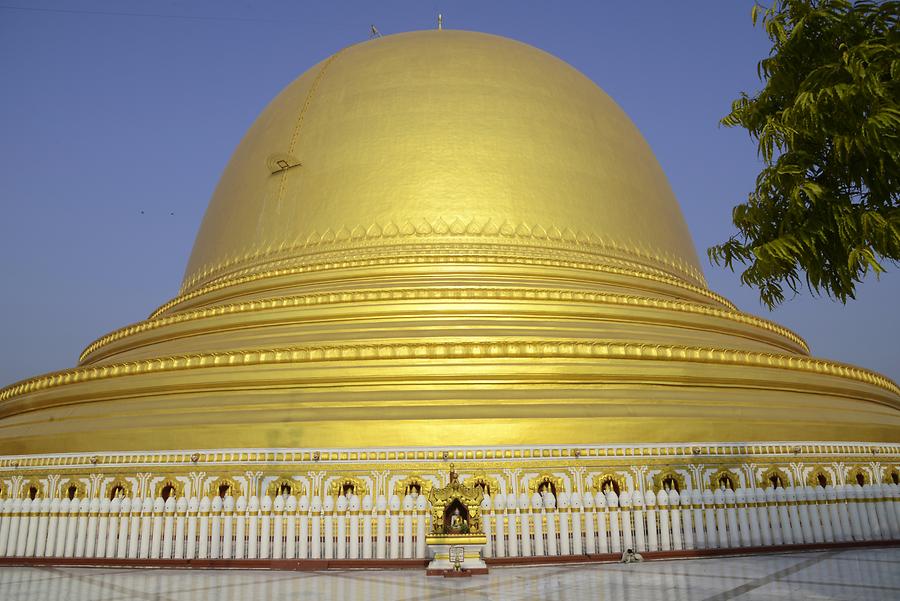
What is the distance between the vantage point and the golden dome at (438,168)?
12.0 m

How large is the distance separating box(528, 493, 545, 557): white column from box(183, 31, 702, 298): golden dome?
17.6ft

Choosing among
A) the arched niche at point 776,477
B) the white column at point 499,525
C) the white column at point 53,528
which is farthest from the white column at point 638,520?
the white column at point 53,528

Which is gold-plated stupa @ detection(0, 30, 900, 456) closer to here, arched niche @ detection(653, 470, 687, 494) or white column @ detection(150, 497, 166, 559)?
arched niche @ detection(653, 470, 687, 494)

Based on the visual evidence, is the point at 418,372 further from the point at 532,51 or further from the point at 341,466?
the point at 532,51

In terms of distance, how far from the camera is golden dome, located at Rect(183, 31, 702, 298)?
12.0 metres

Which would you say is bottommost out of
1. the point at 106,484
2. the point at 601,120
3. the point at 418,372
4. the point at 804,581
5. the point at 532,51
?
the point at 804,581

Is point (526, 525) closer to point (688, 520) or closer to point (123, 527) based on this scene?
point (688, 520)

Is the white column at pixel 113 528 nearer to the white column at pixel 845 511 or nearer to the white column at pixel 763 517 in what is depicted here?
the white column at pixel 763 517

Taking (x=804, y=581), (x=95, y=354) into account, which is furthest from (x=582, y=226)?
(x=95, y=354)

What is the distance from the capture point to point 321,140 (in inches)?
516

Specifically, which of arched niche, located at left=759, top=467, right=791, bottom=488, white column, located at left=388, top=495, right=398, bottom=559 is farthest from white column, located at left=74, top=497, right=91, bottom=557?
arched niche, located at left=759, top=467, right=791, bottom=488

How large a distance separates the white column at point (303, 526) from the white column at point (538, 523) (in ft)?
6.87

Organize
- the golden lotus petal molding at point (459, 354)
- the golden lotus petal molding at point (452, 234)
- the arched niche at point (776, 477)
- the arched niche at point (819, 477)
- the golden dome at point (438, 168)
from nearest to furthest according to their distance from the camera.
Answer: the arched niche at point (776, 477) < the arched niche at point (819, 477) < the golden lotus petal molding at point (459, 354) < the golden lotus petal molding at point (452, 234) < the golden dome at point (438, 168)

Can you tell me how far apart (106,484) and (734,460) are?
262 inches
